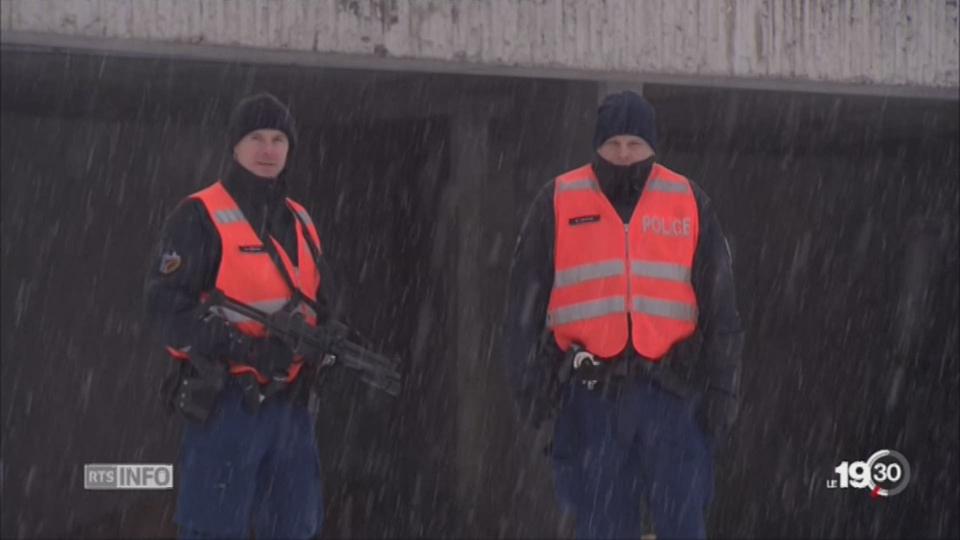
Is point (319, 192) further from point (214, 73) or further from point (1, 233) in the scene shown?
point (1, 233)

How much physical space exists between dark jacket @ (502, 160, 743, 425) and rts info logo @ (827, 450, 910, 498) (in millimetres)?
2493

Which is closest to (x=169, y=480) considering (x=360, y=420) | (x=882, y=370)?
(x=360, y=420)

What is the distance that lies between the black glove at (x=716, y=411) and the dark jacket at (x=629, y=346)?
1 cm

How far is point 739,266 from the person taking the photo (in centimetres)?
734

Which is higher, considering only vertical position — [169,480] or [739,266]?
[739,266]

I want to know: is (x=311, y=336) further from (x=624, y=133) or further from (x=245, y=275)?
(x=624, y=133)

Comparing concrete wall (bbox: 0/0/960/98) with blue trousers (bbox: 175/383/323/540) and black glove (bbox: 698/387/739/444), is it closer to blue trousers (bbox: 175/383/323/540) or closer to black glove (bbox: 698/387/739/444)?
blue trousers (bbox: 175/383/323/540)

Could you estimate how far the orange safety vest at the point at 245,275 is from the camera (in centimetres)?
516

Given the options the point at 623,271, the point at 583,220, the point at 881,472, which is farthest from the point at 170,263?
the point at 881,472

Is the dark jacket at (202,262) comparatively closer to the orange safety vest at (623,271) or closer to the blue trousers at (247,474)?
the blue trousers at (247,474)

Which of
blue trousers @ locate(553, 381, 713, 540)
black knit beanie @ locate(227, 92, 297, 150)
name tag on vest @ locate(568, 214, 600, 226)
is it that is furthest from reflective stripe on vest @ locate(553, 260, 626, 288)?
black knit beanie @ locate(227, 92, 297, 150)

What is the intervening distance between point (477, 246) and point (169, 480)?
185 centimetres

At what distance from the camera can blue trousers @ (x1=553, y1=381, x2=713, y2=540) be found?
5.01 m

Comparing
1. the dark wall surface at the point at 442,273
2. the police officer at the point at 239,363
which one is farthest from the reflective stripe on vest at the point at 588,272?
the dark wall surface at the point at 442,273
